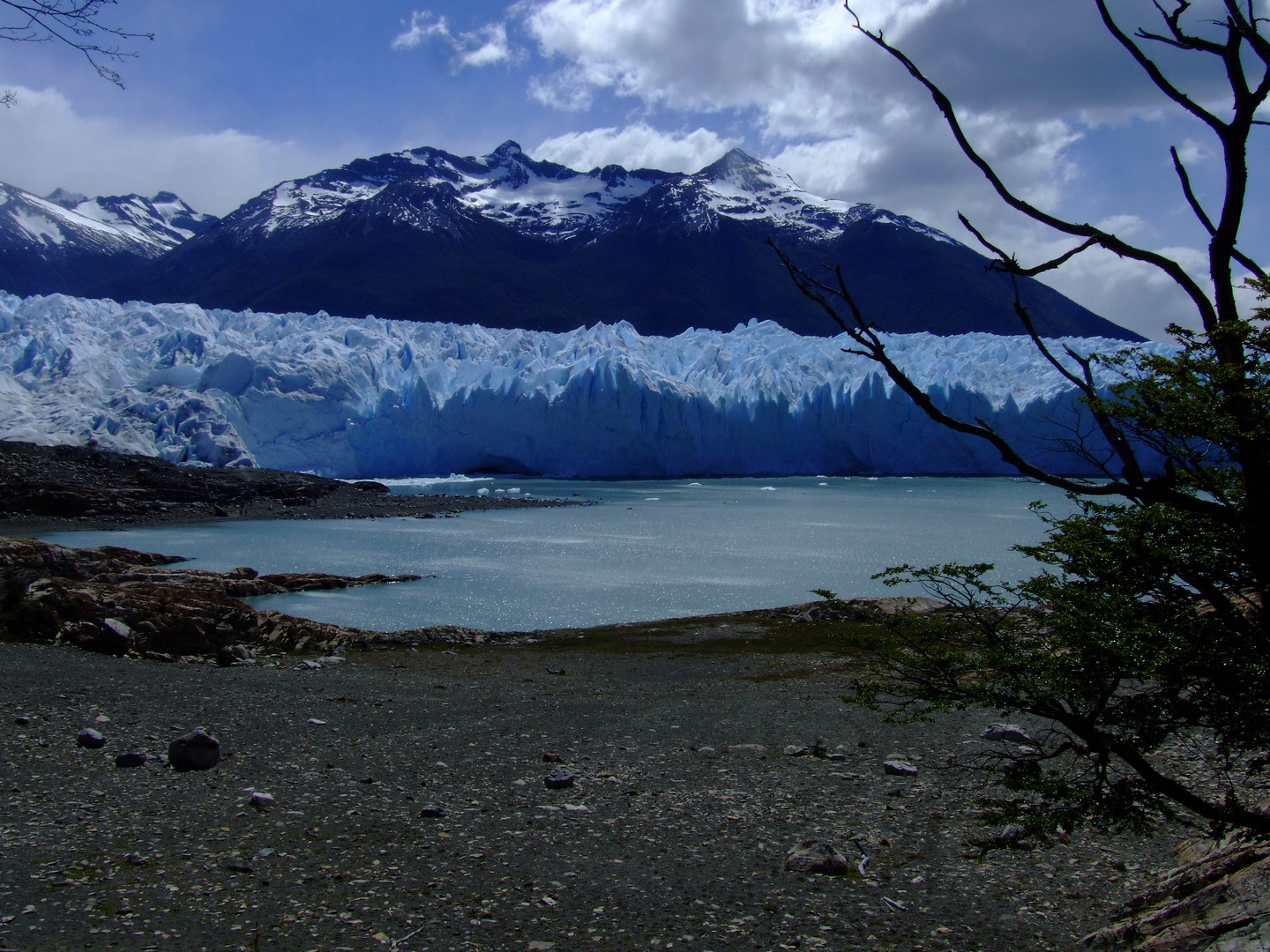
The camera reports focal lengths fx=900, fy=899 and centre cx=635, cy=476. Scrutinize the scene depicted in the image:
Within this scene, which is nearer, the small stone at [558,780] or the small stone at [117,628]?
the small stone at [558,780]

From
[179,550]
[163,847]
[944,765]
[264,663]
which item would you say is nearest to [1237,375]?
[944,765]

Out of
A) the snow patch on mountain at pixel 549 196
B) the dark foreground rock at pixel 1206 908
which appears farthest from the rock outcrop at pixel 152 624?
the snow patch on mountain at pixel 549 196

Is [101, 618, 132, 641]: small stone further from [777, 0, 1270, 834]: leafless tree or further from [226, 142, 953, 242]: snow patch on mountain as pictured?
[226, 142, 953, 242]: snow patch on mountain

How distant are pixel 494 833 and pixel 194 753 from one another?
6.10 ft

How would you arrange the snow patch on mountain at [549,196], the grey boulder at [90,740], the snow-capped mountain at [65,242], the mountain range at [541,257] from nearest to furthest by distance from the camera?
the grey boulder at [90,740] → the mountain range at [541,257] → the snow-capped mountain at [65,242] → the snow patch on mountain at [549,196]

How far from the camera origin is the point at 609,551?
2144 centimetres

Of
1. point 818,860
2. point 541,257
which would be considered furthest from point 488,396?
point 541,257

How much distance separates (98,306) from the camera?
1683 inches

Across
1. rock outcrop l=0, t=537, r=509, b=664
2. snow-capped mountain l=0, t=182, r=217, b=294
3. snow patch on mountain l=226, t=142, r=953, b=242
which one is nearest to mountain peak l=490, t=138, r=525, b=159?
snow patch on mountain l=226, t=142, r=953, b=242

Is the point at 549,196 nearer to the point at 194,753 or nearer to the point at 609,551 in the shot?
the point at 609,551

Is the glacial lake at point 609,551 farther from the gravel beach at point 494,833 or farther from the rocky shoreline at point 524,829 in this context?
the gravel beach at point 494,833

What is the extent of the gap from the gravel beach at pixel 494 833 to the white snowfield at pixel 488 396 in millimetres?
32894

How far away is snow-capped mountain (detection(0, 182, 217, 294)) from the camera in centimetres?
10781

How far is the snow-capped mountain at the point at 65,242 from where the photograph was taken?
10781 cm
